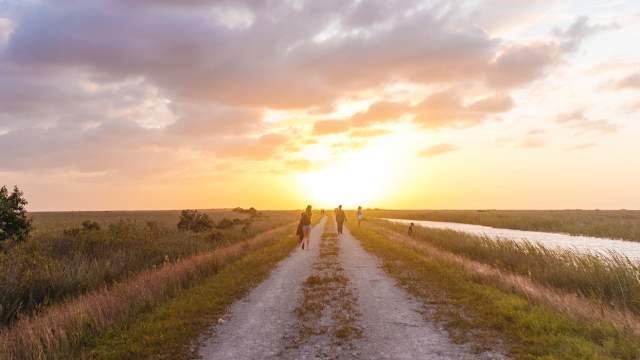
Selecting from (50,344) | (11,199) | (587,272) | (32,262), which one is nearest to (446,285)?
(587,272)

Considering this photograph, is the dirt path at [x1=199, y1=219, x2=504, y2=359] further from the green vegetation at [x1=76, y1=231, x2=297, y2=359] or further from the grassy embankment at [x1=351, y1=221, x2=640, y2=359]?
the grassy embankment at [x1=351, y1=221, x2=640, y2=359]

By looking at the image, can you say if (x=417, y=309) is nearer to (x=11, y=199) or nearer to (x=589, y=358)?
(x=589, y=358)

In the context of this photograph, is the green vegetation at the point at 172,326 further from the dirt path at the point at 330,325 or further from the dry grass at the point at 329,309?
the dry grass at the point at 329,309

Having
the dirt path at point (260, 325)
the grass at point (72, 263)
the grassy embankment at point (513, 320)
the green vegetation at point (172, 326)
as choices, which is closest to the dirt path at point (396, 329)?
the grassy embankment at point (513, 320)

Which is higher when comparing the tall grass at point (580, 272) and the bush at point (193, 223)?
the bush at point (193, 223)

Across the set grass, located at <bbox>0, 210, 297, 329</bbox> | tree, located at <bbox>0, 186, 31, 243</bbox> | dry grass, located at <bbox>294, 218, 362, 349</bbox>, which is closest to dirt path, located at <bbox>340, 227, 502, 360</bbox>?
A: dry grass, located at <bbox>294, 218, 362, 349</bbox>

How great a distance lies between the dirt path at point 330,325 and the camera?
7.60 metres

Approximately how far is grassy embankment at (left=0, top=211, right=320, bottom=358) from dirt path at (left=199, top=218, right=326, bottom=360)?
2.38ft

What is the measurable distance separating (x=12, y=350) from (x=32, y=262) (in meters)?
9.11

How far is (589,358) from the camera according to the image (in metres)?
7.30

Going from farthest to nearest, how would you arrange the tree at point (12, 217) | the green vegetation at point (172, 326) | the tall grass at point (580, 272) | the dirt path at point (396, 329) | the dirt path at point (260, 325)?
the tree at point (12, 217), the tall grass at point (580, 272), the green vegetation at point (172, 326), the dirt path at point (260, 325), the dirt path at point (396, 329)

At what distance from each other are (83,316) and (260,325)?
4.31 m

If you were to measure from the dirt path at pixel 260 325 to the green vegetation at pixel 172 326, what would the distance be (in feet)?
1.41

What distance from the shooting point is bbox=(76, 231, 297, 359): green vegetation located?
7.90 m
